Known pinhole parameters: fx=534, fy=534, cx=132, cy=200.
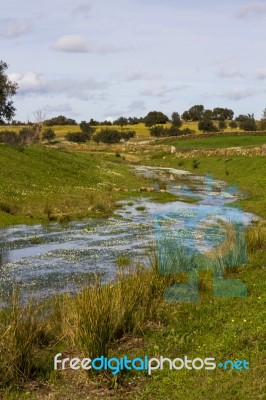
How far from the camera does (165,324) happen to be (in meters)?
11.7

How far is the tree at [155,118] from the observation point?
175625 millimetres

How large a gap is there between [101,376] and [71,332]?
101cm

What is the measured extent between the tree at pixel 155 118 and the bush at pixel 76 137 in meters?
48.0

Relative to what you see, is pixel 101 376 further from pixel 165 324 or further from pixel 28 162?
pixel 28 162

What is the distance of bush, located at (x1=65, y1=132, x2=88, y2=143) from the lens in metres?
128

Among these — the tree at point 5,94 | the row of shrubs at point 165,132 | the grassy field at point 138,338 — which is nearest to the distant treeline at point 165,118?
the row of shrubs at point 165,132

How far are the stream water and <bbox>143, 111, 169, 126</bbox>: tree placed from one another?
142182 millimetres

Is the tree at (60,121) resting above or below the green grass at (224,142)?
above

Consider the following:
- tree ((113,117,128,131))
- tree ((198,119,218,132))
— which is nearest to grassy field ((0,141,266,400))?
tree ((198,119,218,132))

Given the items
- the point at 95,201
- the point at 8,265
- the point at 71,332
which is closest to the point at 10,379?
the point at 71,332

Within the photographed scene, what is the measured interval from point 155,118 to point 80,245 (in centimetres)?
15784

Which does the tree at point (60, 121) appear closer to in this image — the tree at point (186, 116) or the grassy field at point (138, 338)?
the tree at point (186, 116)

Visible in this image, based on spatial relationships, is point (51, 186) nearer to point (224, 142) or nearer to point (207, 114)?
point (224, 142)

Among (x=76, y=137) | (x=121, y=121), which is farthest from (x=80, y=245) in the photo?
(x=121, y=121)
